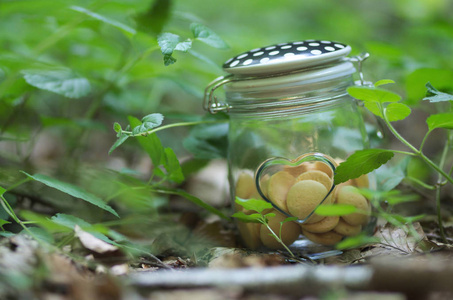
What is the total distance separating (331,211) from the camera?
547 millimetres

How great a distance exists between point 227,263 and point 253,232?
0.26 m

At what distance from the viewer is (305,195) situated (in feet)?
2.41

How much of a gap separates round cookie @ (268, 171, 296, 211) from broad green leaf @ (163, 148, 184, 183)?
0.18 metres

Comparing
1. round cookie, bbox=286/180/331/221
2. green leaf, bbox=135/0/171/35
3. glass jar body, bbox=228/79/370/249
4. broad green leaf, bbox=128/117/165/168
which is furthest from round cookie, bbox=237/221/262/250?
green leaf, bbox=135/0/171/35

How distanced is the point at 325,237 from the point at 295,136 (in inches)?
7.7

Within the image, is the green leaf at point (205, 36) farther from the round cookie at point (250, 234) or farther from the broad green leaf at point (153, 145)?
the round cookie at point (250, 234)

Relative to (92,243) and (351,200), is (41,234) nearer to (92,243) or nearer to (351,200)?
(92,243)

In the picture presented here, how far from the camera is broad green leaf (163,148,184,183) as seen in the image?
2.59 ft

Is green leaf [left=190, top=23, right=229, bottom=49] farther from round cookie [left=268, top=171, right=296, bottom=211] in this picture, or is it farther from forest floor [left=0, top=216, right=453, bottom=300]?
forest floor [left=0, top=216, right=453, bottom=300]

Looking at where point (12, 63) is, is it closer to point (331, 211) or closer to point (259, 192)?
point (259, 192)

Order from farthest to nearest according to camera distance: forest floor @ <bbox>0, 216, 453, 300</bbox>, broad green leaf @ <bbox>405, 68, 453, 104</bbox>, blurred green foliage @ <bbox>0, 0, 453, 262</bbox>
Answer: broad green leaf @ <bbox>405, 68, 453, 104</bbox>, blurred green foliage @ <bbox>0, 0, 453, 262</bbox>, forest floor @ <bbox>0, 216, 453, 300</bbox>

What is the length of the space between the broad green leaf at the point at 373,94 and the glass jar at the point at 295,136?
0.12m

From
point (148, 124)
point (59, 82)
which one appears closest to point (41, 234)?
point (148, 124)

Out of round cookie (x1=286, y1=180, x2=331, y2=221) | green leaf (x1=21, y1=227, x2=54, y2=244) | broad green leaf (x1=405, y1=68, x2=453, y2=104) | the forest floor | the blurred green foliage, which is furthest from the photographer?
broad green leaf (x1=405, y1=68, x2=453, y2=104)
